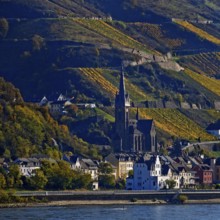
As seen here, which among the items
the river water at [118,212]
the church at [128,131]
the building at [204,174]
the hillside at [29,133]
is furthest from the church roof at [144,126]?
the river water at [118,212]

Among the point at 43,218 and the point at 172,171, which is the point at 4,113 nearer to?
the point at 172,171

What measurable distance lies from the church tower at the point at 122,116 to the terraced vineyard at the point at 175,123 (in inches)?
321

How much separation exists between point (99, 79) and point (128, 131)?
2041 centimetres

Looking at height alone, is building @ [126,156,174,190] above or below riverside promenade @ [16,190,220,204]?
above

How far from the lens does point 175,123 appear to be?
17725cm

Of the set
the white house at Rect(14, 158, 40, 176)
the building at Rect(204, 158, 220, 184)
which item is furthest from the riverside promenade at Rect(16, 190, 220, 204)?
the building at Rect(204, 158, 220, 184)

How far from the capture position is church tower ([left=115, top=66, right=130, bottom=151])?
540 ft

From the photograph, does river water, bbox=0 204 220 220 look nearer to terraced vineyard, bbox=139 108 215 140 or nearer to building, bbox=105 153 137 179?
building, bbox=105 153 137 179

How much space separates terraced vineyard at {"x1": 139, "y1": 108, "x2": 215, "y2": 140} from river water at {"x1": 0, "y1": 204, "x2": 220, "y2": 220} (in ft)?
144

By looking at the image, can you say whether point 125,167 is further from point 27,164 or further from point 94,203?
point 94,203

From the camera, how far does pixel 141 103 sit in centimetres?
18062

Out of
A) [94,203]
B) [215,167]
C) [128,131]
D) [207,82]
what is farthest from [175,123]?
[94,203]

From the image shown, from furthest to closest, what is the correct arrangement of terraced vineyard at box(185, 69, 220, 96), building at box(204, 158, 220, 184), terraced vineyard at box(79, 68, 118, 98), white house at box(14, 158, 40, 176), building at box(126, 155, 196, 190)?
terraced vineyard at box(185, 69, 220, 96)
terraced vineyard at box(79, 68, 118, 98)
building at box(204, 158, 220, 184)
building at box(126, 155, 196, 190)
white house at box(14, 158, 40, 176)

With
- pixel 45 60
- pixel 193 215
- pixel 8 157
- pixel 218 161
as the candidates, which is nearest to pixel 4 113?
pixel 8 157
